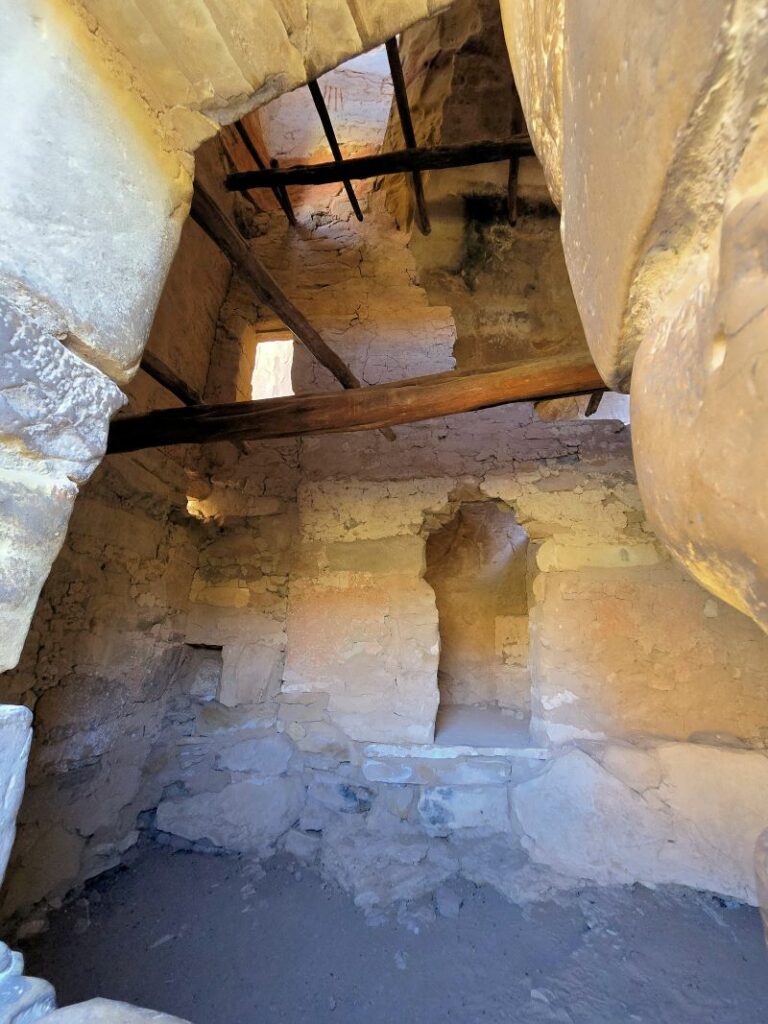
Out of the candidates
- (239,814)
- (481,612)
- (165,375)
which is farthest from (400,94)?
(239,814)

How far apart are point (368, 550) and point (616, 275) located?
2.83 m

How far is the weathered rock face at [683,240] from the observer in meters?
0.43

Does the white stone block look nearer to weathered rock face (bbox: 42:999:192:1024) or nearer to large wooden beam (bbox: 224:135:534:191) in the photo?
weathered rock face (bbox: 42:999:192:1024)

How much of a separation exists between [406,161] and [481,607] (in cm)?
386

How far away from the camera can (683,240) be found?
0.55 meters

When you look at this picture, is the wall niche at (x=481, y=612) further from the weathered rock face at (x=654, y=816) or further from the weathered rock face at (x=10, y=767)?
the weathered rock face at (x=10, y=767)

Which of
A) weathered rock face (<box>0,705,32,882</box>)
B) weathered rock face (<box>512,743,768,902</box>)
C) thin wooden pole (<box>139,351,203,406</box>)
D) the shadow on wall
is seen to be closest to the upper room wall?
weathered rock face (<box>0,705,32,882</box>)

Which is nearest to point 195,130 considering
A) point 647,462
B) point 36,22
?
point 36,22

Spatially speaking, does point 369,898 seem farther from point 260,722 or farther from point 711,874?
point 711,874

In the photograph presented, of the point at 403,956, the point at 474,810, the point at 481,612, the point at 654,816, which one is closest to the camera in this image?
the point at 403,956

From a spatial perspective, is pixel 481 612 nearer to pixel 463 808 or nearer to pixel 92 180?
pixel 463 808

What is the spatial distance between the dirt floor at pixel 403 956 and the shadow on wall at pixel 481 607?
1.99 metres

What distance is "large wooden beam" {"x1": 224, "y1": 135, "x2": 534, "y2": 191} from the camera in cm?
319

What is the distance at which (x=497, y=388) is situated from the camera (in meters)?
2.14
